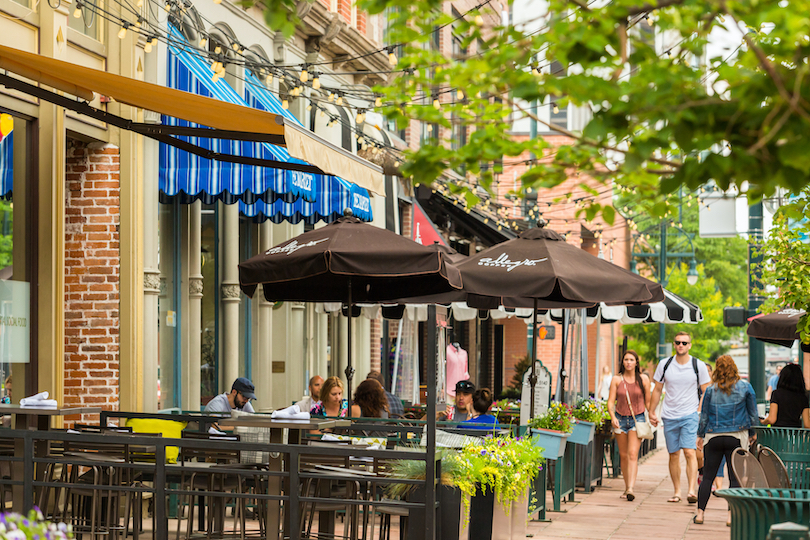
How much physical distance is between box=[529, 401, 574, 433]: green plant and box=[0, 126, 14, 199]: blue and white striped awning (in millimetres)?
5724

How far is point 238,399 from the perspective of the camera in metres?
10.8

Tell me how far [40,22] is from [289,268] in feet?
11.0

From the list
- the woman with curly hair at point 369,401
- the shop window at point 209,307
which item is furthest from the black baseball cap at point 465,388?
the shop window at point 209,307

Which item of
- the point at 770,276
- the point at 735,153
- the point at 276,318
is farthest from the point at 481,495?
the point at 276,318

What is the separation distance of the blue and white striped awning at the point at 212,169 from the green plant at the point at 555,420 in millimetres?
3696

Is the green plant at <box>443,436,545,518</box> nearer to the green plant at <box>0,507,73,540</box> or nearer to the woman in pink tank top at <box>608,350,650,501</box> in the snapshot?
the green plant at <box>0,507,73,540</box>

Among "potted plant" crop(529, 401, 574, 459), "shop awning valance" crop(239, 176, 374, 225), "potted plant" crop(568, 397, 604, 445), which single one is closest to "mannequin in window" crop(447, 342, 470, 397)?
"potted plant" crop(568, 397, 604, 445)

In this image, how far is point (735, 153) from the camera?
284 centimetres

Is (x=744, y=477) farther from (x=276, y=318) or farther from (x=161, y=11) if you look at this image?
(x=276, y=318)

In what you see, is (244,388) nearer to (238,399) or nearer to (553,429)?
(238,399)

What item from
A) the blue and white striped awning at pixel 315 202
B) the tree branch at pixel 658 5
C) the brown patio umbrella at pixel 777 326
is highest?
the blue and white striped awning at pixel 315 202

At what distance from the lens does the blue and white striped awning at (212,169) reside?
11242 millimetres

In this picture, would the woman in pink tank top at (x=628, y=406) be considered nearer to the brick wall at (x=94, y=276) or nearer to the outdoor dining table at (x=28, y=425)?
the brick wall at (x=94, y=276)

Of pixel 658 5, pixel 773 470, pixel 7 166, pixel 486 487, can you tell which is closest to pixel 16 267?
pixel 7 166
